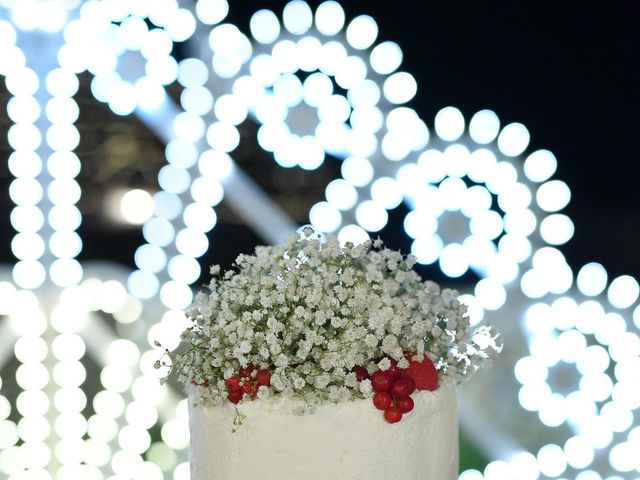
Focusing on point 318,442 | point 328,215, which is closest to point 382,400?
point 318,442

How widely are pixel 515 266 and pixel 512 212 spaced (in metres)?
A: 0.18

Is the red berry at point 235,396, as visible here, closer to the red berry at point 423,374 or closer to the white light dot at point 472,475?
the red berry at point 423,374

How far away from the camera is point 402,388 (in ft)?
5.46

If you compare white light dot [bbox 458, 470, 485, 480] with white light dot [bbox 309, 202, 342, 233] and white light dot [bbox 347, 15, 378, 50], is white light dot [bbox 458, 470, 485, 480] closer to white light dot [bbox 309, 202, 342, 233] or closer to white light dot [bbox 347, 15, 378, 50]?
white light dot [bbox 309, 202, 342, 233]

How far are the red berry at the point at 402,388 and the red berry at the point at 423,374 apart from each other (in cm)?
3

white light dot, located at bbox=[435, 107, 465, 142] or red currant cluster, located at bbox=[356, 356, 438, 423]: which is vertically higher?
white light dot, located at bbox=[435, 107, 465, 142]

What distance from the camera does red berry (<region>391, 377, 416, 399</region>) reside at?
1664mm

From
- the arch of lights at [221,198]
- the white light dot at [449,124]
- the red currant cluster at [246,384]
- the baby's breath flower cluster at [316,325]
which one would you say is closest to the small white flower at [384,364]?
the baby's breath flower cluster at [316,325]

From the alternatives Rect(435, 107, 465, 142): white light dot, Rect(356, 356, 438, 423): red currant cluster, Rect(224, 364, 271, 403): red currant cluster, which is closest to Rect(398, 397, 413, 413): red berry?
Rect(356, 356, 438, 423): red currant cluster

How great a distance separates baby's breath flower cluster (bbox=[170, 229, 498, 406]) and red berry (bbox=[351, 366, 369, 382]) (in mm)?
11

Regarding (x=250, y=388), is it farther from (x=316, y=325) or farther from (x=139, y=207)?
(x=139, y=207)

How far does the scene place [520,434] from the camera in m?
3.25

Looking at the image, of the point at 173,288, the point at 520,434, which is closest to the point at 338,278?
the point at 173,288

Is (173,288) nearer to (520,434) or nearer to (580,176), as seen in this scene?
(520,434)
